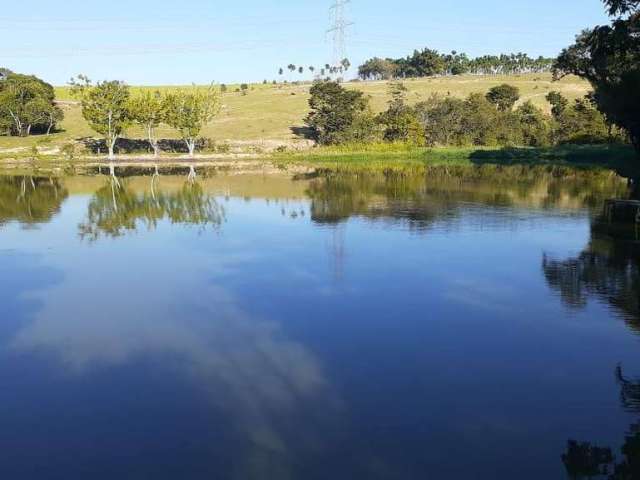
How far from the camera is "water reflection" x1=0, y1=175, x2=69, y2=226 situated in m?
33.0

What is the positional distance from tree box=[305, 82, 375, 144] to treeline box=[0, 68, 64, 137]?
38311mm

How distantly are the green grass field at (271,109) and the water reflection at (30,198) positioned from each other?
3356cm

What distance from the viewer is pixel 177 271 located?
20250mm

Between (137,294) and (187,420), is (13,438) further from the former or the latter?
(137,294)

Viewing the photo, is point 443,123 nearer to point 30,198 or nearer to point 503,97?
point 503,97

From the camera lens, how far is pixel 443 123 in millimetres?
83188

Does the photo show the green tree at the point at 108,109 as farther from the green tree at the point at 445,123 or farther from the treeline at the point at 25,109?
the green tree at the point at 445,123

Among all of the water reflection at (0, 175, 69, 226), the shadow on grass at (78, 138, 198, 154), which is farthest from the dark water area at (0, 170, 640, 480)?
the shadow on grass at (78, 138, 198, 154)

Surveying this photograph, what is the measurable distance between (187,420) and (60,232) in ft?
65.1

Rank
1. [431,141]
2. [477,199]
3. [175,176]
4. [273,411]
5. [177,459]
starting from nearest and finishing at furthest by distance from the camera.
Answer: [177,459], [273,411], [477,199], [175,176], [431,141]

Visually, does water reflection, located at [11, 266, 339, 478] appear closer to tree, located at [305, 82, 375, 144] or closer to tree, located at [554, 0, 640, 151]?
tree, located at [554, 0, 640, 151]

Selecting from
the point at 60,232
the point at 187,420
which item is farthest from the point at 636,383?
the point at 60,232

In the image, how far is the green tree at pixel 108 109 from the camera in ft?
251

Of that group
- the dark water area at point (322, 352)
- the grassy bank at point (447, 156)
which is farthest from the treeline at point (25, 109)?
the dark water area at point (322, 352)
